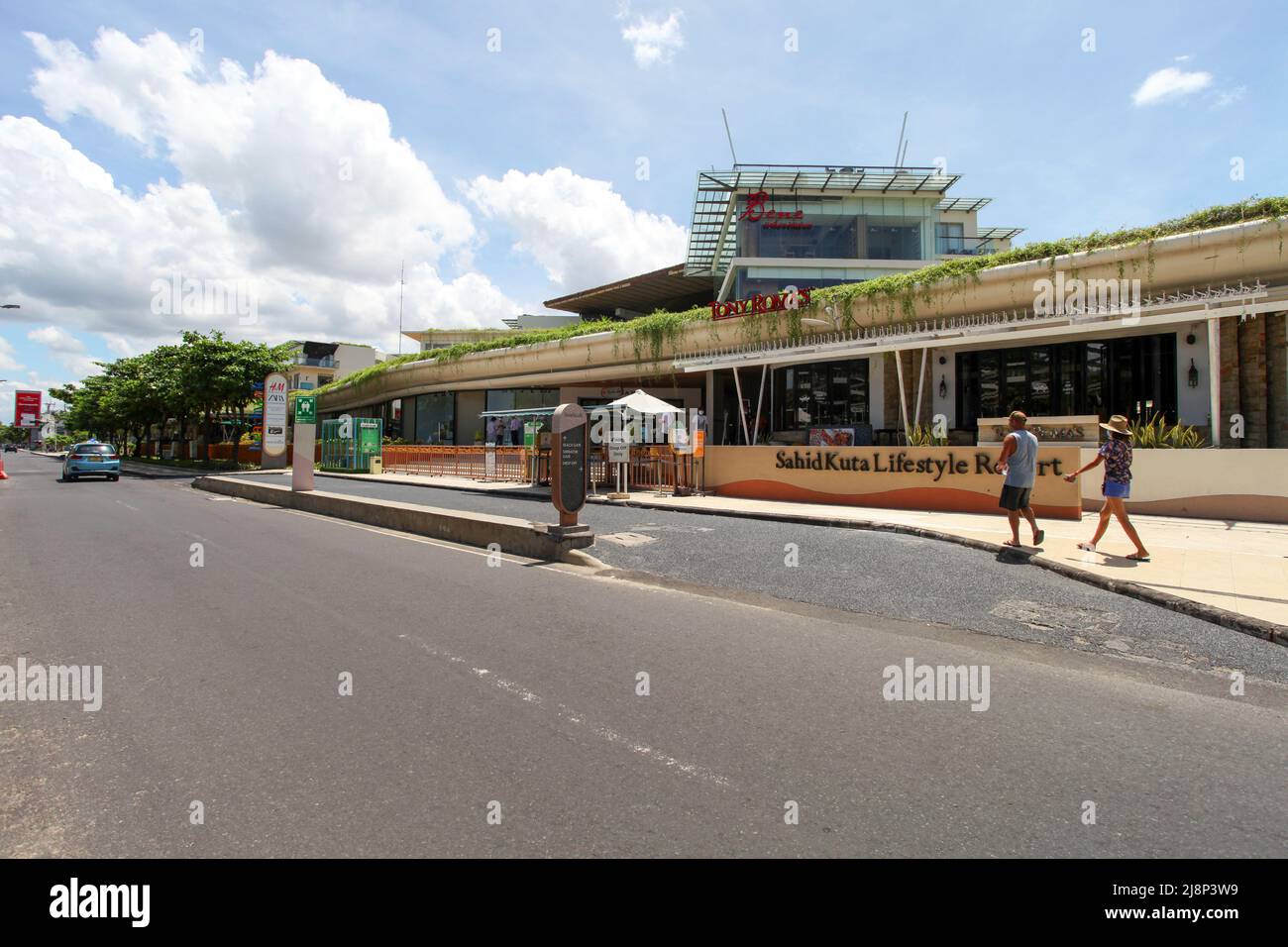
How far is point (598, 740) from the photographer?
3896mm

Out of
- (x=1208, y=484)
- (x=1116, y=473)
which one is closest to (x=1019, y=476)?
(x=1116, y=473)

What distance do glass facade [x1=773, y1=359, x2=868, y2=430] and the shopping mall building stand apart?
0.22 feet

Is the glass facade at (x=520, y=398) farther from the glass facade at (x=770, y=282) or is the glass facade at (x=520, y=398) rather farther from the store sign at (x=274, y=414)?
the store sign at (x=274, y=414)

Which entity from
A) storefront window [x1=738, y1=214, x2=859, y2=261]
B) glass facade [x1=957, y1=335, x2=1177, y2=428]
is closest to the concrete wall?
glass facade [x1=957, y1=335, x2=1177, y2=428]

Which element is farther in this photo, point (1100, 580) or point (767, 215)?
point (767, 215)

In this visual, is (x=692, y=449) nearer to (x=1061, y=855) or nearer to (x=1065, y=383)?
(x=1065, y=383)

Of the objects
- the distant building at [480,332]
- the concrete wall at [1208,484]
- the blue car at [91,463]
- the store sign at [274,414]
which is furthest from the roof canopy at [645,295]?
the concrete wall at [1208,484]

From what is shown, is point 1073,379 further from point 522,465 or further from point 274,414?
point 274,414

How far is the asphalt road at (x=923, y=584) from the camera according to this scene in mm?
5902

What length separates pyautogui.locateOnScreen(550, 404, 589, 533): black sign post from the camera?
10.2 m

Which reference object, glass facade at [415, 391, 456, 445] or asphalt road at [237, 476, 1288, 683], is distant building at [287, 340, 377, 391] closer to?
glass facade at [415, 391, 456, 445]

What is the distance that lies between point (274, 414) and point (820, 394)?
73.0 ft

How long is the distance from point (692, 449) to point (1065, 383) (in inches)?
425
